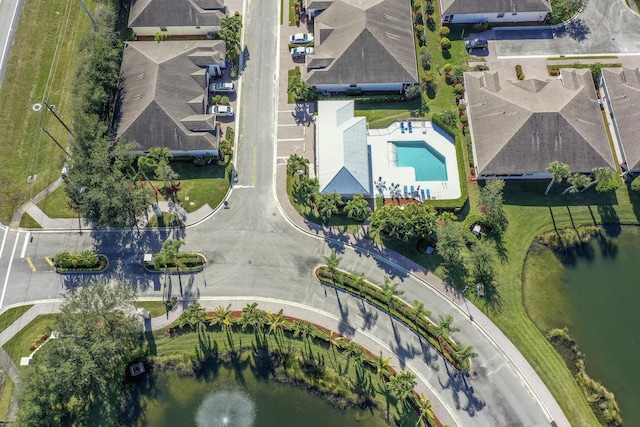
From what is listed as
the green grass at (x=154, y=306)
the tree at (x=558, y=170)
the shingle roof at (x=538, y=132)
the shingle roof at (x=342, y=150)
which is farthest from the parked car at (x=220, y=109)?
the tree at (x=558, y=170)

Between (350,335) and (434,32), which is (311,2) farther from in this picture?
(350,335)

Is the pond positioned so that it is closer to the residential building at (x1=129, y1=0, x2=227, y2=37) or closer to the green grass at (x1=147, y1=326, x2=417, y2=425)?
the green grass at (x1=147, y1=326, x2=417, y2=425)

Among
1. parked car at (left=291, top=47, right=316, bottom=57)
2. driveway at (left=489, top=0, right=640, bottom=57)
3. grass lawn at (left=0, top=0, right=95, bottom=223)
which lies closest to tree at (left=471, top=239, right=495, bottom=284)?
driveway at (left=489, top=0, right=640, bottom=57)

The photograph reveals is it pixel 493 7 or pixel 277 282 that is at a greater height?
pixel 493 7

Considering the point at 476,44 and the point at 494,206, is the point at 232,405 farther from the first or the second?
the point at 476,44

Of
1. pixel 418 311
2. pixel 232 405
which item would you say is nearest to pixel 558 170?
pixel 418 311

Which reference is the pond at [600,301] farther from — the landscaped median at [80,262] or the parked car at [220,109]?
the landscaped median at [80,262]

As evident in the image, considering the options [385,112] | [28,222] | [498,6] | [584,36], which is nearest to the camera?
[28,222]
